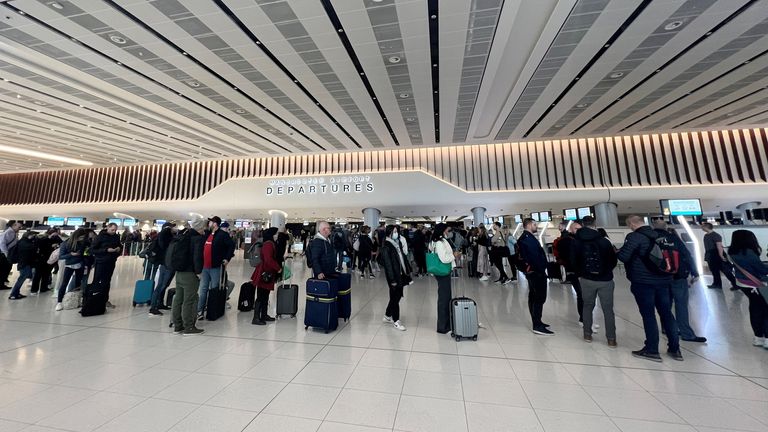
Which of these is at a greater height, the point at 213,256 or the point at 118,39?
the point at 118,39

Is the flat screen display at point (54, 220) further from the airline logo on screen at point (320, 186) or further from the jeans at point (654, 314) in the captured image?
the jeans at point (654, 314)

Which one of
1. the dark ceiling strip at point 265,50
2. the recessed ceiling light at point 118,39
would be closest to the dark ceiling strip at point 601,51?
the dark ceiling strip at point 265,50

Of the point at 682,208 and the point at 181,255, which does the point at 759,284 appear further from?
the point at 682,208

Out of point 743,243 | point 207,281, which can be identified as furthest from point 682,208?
point 207,281

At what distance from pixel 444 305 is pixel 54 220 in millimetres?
32210

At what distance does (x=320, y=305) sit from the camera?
3.74 meters

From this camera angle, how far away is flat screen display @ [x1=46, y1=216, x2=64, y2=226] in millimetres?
21823

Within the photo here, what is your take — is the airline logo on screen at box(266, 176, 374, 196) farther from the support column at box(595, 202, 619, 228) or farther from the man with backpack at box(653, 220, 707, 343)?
the man with backpack at box(653, 220, 707, 343)

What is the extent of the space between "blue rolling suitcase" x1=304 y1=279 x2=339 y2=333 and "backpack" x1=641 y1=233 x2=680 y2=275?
12.0 ft

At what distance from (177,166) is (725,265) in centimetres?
2635

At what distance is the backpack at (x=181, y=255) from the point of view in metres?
3.62

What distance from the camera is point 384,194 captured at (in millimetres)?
17234

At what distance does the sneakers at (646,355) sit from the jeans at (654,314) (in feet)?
0.10

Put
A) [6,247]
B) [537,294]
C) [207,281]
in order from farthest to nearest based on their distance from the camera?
[6,247]
[207,281]
[537,294]
